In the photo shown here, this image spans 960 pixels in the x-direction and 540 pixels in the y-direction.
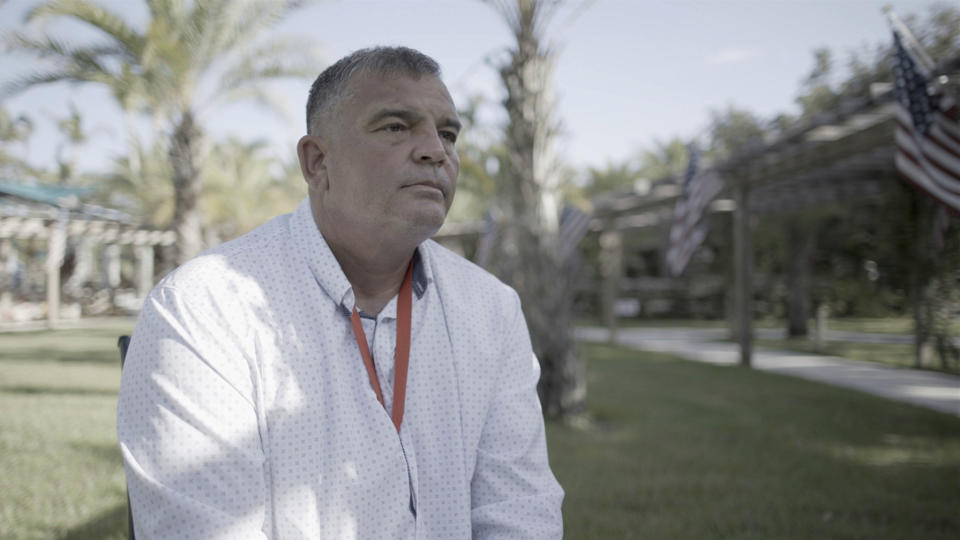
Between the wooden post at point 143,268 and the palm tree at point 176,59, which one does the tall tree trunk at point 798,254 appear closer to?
the palm tree at point 176,59

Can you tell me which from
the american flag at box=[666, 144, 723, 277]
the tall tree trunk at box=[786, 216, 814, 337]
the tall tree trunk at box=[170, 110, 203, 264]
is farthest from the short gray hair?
the tall tree trunk at box=[786, 216, 814, 337]

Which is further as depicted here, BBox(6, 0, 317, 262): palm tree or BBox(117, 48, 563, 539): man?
BBox(6, 0, 317, 262): palm tree

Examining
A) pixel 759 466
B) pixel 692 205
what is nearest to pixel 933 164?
pixel 759 466

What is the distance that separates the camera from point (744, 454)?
5.18 meters

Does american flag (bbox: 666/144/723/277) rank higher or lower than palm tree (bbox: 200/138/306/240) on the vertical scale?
lower

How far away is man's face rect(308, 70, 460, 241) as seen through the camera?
174 cm

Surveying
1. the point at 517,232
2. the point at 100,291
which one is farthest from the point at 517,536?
the point at 100,291

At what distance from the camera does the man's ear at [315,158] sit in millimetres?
1845

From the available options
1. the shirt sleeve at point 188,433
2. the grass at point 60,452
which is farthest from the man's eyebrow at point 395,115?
the grass at point 60,452

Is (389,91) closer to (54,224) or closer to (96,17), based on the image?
(96,17)

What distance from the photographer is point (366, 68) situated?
1.78 meters

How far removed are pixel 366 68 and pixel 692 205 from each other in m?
8.10

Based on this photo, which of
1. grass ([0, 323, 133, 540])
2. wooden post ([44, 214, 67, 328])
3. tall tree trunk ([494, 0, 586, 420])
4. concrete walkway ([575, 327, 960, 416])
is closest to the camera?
grass ([0, 323, 133, 540])

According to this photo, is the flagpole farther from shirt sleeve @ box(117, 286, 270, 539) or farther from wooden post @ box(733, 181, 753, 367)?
shirt sleeve @ box(117, 286, 270, 539)
